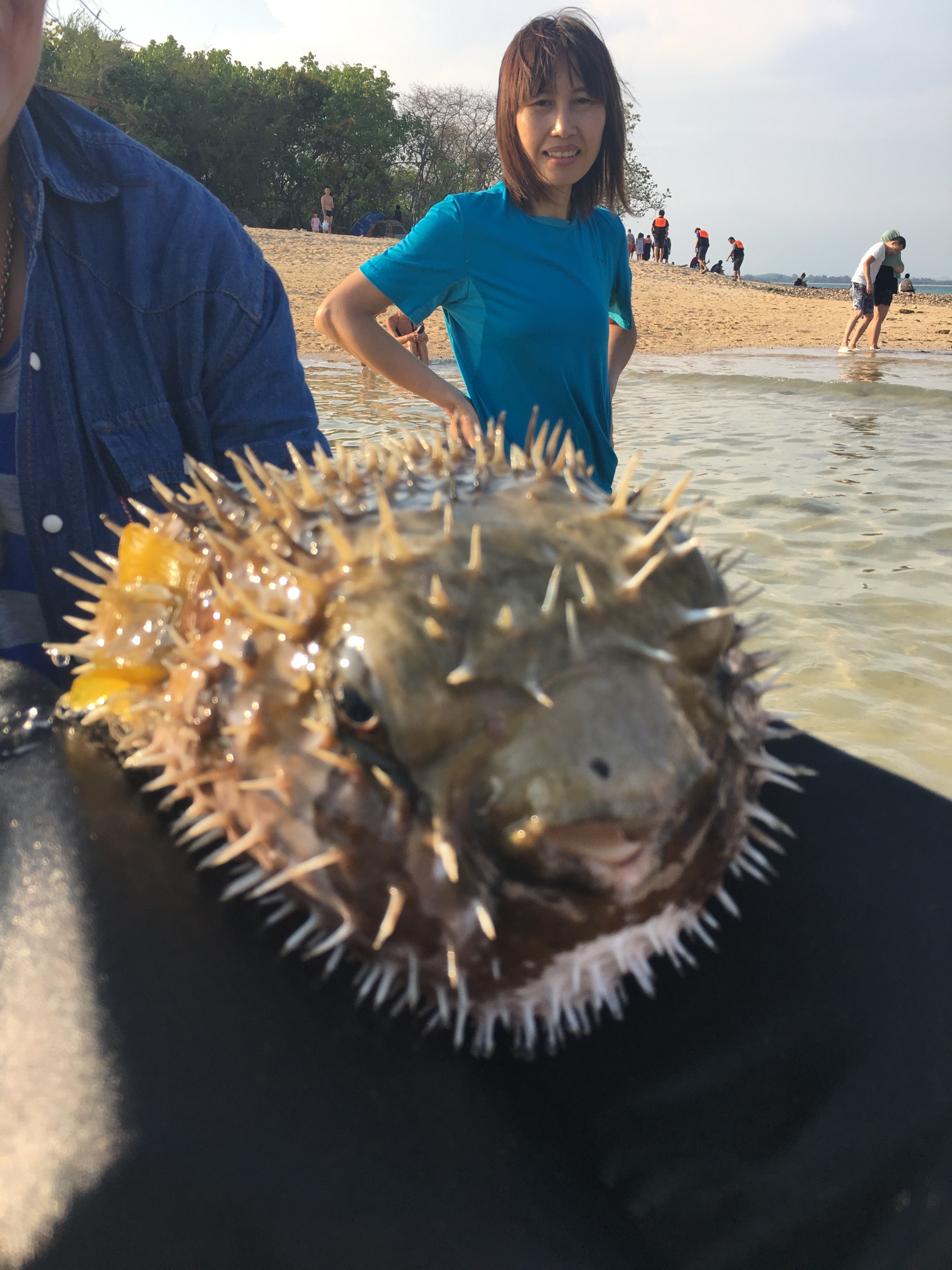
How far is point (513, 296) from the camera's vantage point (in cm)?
370

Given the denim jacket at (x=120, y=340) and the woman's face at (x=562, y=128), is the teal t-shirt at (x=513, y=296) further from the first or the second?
the denim jacket at (x=120, y=340)

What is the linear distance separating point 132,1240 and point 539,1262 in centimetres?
41

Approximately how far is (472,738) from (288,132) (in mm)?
48846

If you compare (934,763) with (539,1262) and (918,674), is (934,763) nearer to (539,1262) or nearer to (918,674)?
(918,674)

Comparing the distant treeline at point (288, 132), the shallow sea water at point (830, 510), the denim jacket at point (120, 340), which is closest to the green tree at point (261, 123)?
the distant treeline at point (288, 132)

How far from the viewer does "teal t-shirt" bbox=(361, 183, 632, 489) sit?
11.8 feet

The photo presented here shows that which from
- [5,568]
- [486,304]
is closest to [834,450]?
[486,304]

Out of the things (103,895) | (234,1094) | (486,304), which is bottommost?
(234,1094)

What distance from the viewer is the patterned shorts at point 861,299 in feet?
56.3

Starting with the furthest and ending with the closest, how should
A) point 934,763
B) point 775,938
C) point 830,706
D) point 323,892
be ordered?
point 830,706 < point 934,763 < point 775,938 < point 323,892

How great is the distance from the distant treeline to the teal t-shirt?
3526cm

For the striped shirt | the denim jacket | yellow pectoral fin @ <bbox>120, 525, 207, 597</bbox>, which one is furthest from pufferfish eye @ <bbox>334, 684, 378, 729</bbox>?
the striped shirt

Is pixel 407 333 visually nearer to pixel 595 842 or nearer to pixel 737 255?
pixel 595 842

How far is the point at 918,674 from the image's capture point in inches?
154
